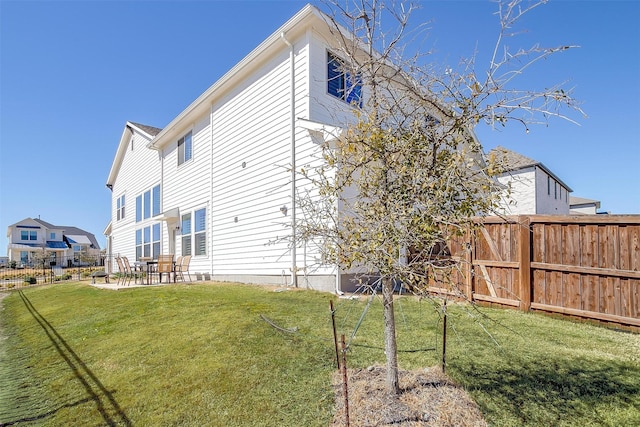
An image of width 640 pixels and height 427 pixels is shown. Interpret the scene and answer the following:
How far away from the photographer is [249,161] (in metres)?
10.2

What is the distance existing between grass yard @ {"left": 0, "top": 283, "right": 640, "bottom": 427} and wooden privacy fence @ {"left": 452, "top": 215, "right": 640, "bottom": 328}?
1.40 feet

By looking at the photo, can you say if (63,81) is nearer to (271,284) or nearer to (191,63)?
(191,63)

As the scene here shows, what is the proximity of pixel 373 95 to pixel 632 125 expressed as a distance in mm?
10203

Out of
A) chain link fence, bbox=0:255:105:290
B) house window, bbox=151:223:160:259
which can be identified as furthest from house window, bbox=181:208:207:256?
chain link fence, bbox=0:255:105:290

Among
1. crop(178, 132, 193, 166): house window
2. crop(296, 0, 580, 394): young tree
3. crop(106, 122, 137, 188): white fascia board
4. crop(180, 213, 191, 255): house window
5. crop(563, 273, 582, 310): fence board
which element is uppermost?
crop(106, 122, 137, 188): white fascia board

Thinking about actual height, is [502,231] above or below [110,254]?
above

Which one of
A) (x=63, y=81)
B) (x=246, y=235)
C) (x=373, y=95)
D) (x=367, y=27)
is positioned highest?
(x=63, y=81)

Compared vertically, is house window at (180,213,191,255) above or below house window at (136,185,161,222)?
below

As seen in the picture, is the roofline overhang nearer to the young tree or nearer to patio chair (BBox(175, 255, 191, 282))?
the young tree

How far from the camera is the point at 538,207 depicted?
1986 centimetres

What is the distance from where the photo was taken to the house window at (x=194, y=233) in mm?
12406

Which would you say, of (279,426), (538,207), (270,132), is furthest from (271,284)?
(538,207)

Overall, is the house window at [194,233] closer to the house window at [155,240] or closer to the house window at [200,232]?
the house window at [200,232]

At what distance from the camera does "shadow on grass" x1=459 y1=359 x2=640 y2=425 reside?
8.52 ft
